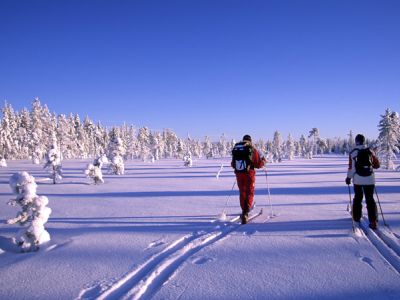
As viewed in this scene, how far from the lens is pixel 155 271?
4062 mm

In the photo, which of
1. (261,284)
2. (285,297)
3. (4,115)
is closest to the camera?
(285,297)

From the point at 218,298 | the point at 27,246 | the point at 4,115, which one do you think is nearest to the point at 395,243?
the point at 218,298

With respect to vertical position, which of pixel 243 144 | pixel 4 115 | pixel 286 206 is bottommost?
pixel 286 206

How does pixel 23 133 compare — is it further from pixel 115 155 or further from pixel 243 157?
pixel 243 157

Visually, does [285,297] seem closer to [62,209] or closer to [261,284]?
[261,284]

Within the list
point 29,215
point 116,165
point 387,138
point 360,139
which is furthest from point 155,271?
point 387,138

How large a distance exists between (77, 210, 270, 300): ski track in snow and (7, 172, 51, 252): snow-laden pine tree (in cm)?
233

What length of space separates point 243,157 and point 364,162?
9.62 feet

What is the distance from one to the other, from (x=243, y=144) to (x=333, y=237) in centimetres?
315

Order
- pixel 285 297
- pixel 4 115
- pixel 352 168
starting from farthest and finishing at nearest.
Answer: pixel 4 115, pixel 352 168, pixel 285 297

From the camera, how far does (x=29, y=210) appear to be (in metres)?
5.84

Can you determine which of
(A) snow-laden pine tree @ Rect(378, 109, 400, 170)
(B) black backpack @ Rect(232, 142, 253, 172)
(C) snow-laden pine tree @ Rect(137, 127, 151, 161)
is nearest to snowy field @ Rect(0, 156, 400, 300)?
(B) black backpack @ Rect(232, 142, 253, 172)

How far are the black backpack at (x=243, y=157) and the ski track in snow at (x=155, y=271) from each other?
1971mm

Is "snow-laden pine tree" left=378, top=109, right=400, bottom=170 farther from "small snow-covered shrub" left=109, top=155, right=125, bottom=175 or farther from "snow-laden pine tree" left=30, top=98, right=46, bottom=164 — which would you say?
"snow-laden pine tree" left=30, top=98, right=46, bottom=164
